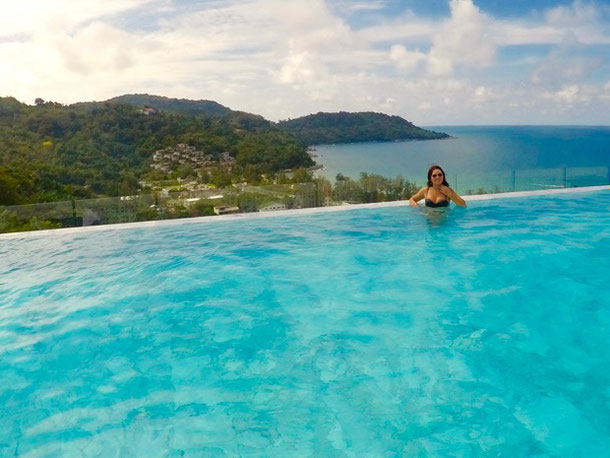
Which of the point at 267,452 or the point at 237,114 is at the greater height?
the point at 237,114

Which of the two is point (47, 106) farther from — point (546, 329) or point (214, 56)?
point (546, 329)

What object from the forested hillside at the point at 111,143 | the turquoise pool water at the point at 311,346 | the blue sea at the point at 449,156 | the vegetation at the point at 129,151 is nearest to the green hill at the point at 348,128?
the blue sea at the point at 449,156

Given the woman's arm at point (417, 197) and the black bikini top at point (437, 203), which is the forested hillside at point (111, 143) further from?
the black bikini top at point (437, 203)

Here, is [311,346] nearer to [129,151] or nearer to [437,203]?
[437,203]

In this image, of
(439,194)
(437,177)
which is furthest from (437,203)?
(437,177)

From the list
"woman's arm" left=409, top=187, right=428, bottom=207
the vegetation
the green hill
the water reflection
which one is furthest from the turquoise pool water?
the green hill

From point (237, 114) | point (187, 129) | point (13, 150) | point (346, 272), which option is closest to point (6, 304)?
point (346, 272)
